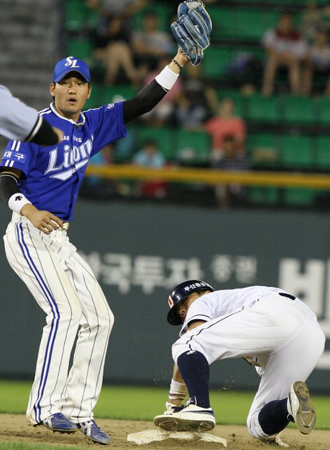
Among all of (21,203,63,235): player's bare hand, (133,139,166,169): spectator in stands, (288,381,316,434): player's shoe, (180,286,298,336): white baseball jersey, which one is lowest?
(288,381,316,434): player's shoe

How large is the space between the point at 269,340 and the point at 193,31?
6.48 ft

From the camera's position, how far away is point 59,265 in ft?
17.6

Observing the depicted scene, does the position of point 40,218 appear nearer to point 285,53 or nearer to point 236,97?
point 236,97

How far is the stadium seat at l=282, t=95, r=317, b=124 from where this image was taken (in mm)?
12078

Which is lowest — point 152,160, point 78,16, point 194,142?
point 152,160

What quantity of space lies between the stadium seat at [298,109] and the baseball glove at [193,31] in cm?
636

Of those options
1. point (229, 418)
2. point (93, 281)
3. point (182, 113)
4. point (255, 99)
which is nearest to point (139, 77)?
point (182, 113)

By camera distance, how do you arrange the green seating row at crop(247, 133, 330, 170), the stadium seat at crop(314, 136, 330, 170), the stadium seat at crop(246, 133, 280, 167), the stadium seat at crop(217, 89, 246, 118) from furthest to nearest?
the stadium seat at crop(217, 89, 246, 118), the stadium seat at crop(314, 136, 330, 170), the green seating row at crop(247, 133, 330, 170), the stadium seat at crop(246, 133, 280, 167)

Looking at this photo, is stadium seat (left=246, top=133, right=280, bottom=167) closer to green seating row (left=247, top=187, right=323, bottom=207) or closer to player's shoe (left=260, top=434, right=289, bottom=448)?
green seating row (left=247, top=187, right=323, bottom=207)

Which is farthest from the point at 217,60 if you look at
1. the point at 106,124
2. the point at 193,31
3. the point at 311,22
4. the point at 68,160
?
the point at 68,160

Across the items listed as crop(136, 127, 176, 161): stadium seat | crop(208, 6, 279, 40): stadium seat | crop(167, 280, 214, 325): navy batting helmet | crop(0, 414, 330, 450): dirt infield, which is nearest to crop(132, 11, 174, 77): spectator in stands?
crop(136, 127, 176, 161): stadium seat

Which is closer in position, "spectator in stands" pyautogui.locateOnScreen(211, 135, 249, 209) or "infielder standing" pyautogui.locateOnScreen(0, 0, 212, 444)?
"infielder standing" pyautogui.locateOnScreen(0, 0, 212, 444)

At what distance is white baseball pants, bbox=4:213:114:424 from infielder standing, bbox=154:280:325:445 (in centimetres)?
49

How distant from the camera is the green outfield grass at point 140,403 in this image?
720cm
